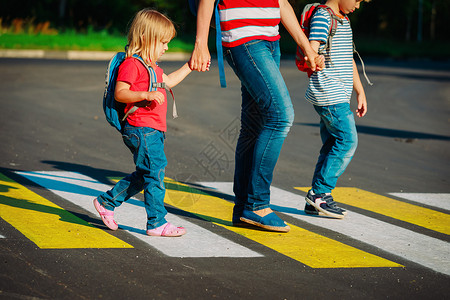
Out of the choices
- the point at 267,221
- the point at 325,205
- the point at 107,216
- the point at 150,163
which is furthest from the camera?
the point at 325,205

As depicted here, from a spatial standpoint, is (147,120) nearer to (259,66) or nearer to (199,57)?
(199,57)

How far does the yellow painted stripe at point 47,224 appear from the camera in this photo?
4.43 meters

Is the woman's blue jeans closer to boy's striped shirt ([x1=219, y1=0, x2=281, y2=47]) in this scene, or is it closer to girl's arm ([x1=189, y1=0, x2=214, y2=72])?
boy's striped shirt ([x1=219, y1=0, x2=281, y2=47])

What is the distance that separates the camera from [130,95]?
457cm

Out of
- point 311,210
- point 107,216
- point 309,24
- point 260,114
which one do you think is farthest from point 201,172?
point 107,216

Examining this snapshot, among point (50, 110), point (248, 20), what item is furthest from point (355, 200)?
point (50, 110)

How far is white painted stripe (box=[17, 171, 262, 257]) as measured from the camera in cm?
441

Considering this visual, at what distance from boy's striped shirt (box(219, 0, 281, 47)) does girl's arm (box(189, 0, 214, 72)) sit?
14cm

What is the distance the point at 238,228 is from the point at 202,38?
4.41ft

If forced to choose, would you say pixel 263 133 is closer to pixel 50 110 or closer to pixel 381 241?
pixel 381 241

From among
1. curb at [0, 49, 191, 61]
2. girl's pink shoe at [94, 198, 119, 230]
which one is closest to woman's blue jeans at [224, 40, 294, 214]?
girl's pink shoe at [94, 198, 119, 230]

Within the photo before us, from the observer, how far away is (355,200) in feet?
21.1

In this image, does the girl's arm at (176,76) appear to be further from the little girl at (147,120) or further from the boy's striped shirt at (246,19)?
the boy's striped shirt at (246,19)

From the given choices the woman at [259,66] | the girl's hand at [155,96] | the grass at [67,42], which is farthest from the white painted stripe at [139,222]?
the grass at [67,42]
